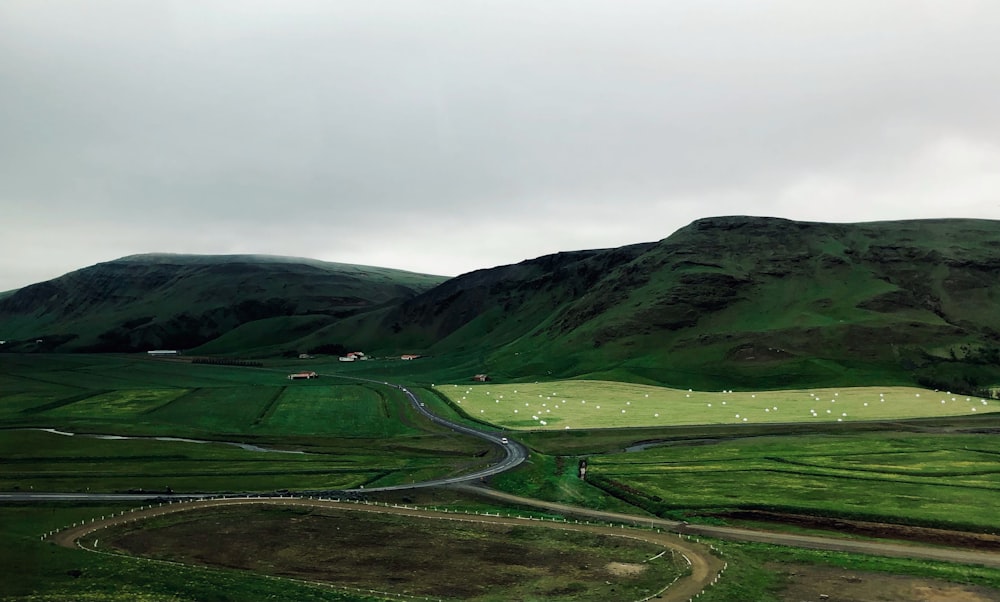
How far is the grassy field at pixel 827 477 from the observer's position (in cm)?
7588

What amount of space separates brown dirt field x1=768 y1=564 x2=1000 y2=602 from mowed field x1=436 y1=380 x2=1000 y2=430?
3503 inches

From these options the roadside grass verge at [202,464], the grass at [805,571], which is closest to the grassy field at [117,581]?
the grass at [805,571]

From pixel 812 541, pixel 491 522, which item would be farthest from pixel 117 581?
pixel 812 541

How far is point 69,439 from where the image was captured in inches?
4919

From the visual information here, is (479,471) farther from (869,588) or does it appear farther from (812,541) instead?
(869,588)

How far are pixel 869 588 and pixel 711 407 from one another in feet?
400

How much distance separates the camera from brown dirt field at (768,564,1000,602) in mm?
50719

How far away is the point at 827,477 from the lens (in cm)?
9250

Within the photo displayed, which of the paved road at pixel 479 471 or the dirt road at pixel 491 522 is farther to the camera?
the paved road at pixel 479 471

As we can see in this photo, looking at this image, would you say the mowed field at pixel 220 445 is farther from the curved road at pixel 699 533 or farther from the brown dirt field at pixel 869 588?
the brown dirt field at pixel 869 588

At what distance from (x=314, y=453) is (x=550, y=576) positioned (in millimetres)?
76717

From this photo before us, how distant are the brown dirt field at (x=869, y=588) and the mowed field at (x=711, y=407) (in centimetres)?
8898

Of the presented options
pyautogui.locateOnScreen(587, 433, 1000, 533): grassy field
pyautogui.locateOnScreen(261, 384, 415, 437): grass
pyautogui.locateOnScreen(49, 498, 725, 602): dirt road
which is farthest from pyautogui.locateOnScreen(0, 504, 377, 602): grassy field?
pyautogui.locateOnScreen(261, 384, 415, 437): grass

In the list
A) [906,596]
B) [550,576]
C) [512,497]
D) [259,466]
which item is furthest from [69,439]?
[906,596]
